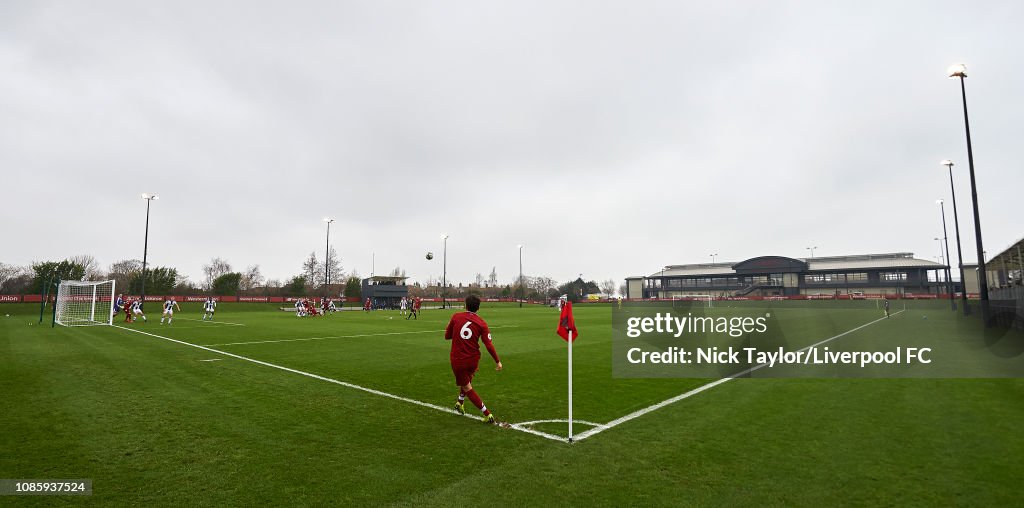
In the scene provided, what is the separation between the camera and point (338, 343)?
19.1 meters

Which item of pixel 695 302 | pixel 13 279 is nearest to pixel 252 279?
pixel 13 279

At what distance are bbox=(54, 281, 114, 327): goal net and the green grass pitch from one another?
1067 inches

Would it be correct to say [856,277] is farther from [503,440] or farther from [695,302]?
[503,440]

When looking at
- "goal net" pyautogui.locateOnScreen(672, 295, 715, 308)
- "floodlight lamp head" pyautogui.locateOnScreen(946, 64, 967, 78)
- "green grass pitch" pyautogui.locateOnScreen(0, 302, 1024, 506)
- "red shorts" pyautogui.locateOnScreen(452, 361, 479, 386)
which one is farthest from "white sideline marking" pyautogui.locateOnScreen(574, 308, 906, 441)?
"goal net" pyautogui.locateOnScreen(672, 295, 715, 308)

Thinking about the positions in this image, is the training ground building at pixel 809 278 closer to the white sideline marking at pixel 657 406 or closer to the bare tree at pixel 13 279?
the white sideline marking at pixel 657 406

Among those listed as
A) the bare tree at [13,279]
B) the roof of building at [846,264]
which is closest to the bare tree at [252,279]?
the bare tree at [13,279]

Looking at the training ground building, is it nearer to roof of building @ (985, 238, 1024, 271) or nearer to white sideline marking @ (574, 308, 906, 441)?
roof of building @ (985, 238, 1024, 271)

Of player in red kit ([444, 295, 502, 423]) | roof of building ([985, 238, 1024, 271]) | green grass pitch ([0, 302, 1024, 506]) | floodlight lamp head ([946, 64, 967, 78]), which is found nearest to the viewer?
green grass pitch ([0, 302, 1024, 506])

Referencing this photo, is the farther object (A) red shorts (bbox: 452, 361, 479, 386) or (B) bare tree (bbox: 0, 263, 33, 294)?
(B) bare tree (bbox: 0, 263, 33, 294)

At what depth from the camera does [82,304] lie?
36.6 metres

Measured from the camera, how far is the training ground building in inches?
3674

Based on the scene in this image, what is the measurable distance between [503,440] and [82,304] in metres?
45.3

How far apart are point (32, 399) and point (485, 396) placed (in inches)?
327

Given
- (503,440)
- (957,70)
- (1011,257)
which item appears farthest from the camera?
(1011,257)
